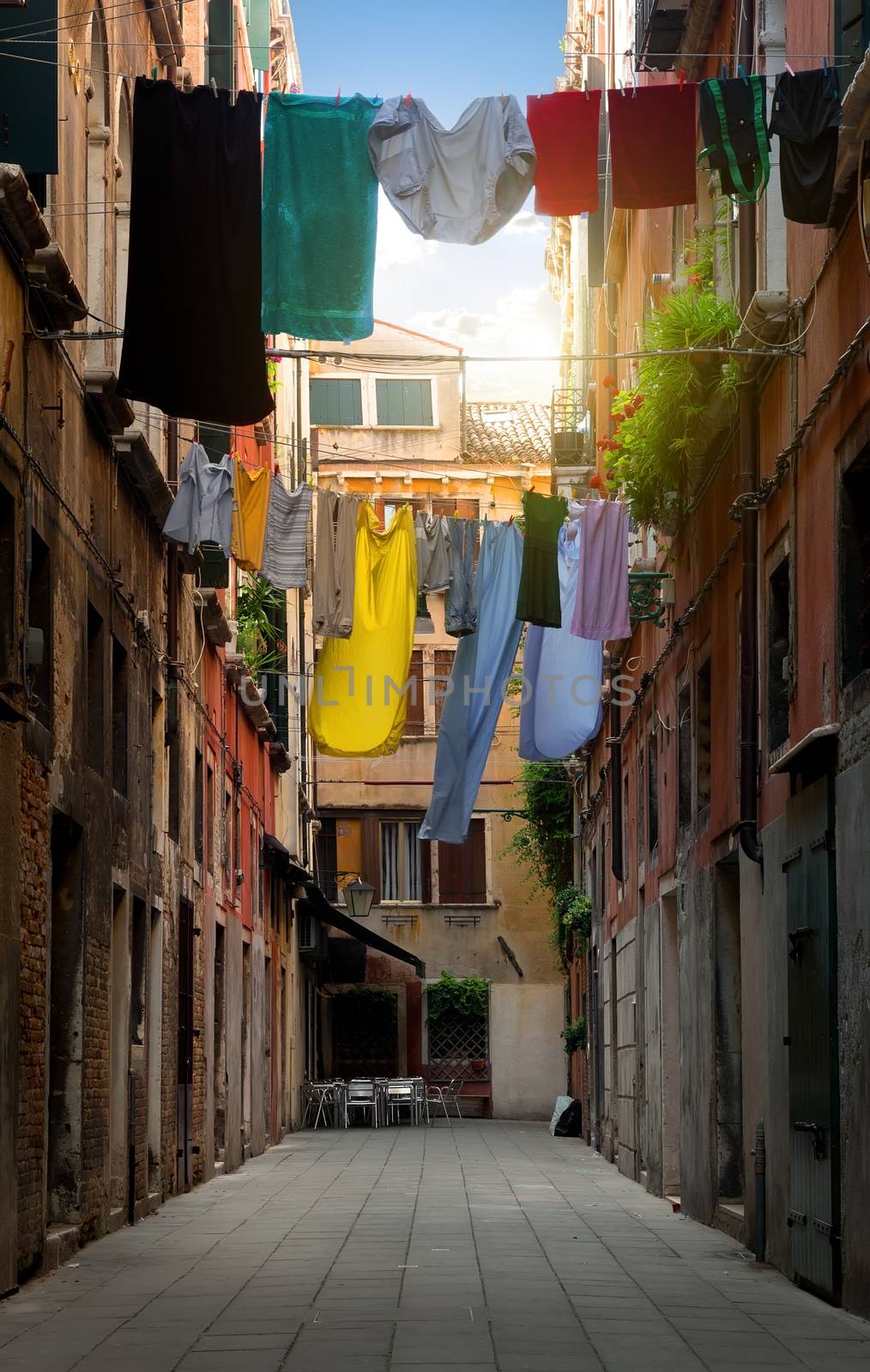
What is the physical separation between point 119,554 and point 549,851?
20.5 meters

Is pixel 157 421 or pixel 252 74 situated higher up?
pixel 252 74

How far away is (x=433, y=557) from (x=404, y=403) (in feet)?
83.7

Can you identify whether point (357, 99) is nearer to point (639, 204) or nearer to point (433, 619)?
point (639, 204)

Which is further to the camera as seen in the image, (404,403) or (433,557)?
(404,403)

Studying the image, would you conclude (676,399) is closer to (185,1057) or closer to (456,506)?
(185,1057)

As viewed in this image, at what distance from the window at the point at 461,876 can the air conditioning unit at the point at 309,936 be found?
160 inches

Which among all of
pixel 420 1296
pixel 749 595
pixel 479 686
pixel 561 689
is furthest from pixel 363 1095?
pixel 420 1296

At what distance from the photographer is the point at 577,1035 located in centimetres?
3034

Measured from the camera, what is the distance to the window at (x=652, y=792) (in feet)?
63.6

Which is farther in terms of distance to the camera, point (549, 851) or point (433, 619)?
point (433, 619)

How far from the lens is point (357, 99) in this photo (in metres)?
11.6

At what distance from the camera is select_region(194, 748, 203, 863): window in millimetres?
21000

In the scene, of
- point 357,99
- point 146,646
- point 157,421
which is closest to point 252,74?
point 157,421

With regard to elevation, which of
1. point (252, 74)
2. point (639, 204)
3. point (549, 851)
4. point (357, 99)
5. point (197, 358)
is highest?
point (252, 74)
